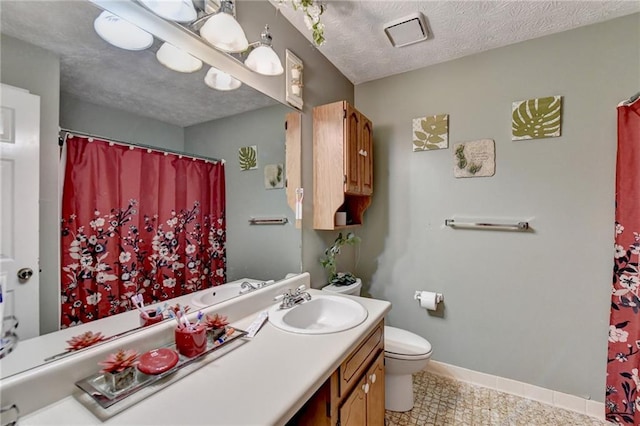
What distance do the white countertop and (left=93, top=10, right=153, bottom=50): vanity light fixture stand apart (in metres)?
1.05

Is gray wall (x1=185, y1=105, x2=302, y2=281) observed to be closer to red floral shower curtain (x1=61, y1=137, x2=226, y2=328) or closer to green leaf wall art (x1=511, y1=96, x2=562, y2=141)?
red floral shower curtain (x1=61, y1=137, x2=226, y2=328)

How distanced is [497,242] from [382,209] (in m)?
0.85

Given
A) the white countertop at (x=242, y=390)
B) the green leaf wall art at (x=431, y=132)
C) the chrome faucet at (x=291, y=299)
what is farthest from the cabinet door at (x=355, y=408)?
the green leaf wall art at (x=431, y=132)

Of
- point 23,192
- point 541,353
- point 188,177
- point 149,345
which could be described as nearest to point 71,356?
point 149,345

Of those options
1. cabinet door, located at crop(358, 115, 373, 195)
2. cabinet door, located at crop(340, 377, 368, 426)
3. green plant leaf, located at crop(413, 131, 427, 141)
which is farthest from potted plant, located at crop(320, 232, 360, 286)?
green plant leaf, located at crop(413, 131, 427, 141)

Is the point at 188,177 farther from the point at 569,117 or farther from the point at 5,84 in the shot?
the point at 569,117

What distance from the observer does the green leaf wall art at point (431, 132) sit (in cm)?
204

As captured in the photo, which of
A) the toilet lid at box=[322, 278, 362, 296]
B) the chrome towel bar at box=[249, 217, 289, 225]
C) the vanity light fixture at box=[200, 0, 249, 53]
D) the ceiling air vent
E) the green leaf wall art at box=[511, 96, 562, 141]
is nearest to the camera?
the vanity light fixture at box=[200, 0, 249, 53]

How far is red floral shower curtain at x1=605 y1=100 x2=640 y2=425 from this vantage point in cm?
148

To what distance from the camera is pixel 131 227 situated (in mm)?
928

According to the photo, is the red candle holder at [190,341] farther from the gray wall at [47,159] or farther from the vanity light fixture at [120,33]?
the vanity light fixture at [120,33]

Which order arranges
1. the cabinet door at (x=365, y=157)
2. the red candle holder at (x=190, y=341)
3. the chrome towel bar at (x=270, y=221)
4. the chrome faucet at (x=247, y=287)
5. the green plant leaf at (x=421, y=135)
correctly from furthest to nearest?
the green plant leaf at (x=421, y=135) < the cabinet door at (x=365, y=157) < the chrome towel bar at (x=270, y=221) < the chrome faucet at (x=247, y=287) < the red candle holder at (x=190, y=341)

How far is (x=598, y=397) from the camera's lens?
5.41ft

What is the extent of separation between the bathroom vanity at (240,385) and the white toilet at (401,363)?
0.43 metres
